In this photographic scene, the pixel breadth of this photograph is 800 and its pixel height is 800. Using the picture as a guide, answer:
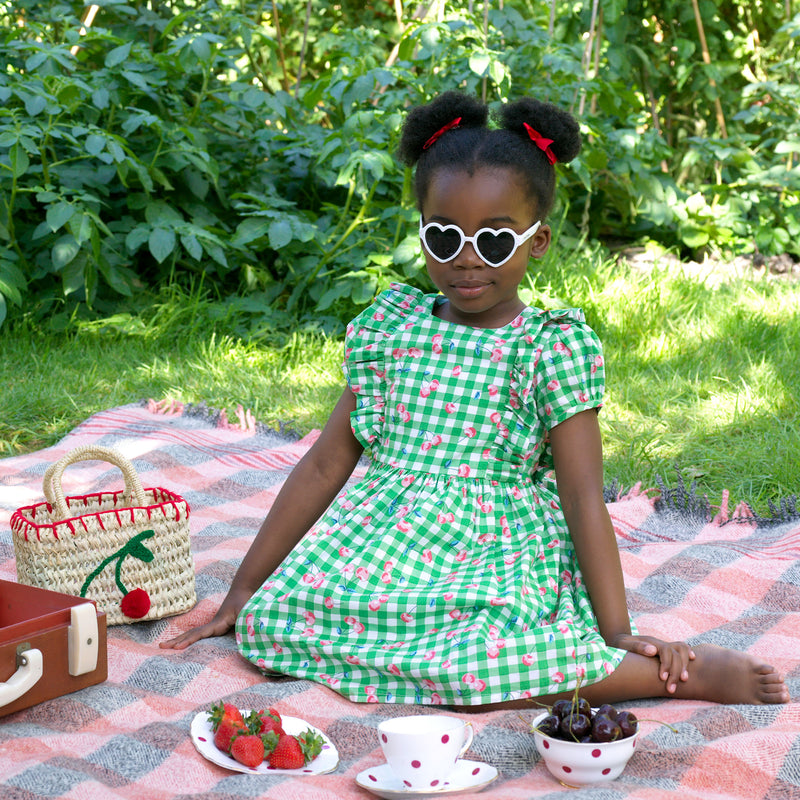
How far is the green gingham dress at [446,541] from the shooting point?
1.92 metres

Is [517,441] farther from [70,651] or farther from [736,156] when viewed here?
[736,156]

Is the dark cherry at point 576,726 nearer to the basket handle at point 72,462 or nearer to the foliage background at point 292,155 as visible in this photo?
the basket handle at point 72,462

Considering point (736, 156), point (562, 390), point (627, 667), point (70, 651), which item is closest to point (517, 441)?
point (562, 390)

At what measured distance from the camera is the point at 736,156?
5.54 m

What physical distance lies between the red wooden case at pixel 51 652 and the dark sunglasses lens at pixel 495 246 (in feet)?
3.28

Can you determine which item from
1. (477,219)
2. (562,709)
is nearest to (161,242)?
Result: (477,219)

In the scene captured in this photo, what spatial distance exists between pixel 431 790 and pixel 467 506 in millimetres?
714

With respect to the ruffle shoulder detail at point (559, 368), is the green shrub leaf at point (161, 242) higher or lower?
higher

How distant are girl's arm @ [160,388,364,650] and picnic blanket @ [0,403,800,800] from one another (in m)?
0.11

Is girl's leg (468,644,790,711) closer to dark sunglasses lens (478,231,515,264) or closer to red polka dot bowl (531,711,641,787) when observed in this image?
red polka dot bowl (531,711,641,787)

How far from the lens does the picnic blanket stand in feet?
5.26

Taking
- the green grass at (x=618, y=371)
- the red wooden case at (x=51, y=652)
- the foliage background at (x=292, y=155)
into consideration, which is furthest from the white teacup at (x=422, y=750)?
the foliage background at (x=292, y=155)

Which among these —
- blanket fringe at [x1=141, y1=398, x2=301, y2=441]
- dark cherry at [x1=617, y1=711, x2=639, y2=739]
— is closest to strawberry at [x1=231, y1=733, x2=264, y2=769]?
dark cherry at [x1=617, y1=711, x2=639, y2=739]

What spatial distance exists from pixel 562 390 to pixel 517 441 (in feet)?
0.54
